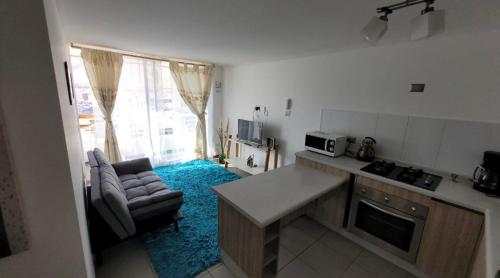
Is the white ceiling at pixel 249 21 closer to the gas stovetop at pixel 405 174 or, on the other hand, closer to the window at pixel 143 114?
the window at pixel 143 114

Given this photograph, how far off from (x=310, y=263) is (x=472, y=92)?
228 centimetres

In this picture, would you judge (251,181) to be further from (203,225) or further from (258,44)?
(258,44)

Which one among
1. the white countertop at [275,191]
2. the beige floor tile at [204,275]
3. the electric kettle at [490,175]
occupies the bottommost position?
the beige floor tile at [204,275]

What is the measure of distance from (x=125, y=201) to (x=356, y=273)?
2.35 m

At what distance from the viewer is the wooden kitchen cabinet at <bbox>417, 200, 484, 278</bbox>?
153 cm

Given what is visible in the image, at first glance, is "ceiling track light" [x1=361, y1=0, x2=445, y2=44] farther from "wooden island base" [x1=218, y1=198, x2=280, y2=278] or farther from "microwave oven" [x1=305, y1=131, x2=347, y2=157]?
"wooden island base" [x1=218, y1=198, x2=280, y2=278]

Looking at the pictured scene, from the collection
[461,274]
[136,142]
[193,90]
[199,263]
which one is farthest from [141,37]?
[461,274]

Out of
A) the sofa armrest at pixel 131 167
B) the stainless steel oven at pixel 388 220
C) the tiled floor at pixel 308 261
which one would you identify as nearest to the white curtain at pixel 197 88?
the sofa armrest at pixel 131 167

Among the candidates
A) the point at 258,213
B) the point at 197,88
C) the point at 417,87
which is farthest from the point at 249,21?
the point at 197,88

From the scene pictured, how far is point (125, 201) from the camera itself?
197 centimetres

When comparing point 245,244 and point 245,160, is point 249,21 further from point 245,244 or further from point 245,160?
point 245,160

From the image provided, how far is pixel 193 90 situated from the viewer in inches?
175

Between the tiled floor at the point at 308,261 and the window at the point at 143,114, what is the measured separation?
92.6 inches

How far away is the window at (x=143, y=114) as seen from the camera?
3451 millimetres
